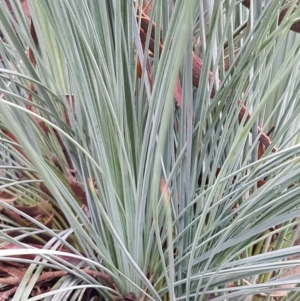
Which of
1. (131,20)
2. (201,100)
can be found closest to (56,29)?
(131,20)

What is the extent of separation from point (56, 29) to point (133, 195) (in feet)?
0.66

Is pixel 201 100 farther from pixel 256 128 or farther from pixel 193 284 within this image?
pixel 193 284

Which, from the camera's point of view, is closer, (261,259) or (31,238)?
(261,259)

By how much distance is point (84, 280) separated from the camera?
469 millimetres

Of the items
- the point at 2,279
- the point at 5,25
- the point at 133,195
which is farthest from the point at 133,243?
the point at 5,25

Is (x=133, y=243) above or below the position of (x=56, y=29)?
below

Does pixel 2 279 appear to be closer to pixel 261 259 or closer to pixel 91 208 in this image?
pixel 91 208

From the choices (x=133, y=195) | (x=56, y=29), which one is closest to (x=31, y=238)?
(x=133, y=195)

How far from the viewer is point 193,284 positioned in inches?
18.6

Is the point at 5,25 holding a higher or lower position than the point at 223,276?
higher

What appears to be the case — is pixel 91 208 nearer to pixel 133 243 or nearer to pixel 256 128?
pixel 133 243

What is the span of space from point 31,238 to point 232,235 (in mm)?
287

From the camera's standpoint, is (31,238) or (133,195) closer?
(133,195)

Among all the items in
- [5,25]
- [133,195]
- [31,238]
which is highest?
[5,25]
